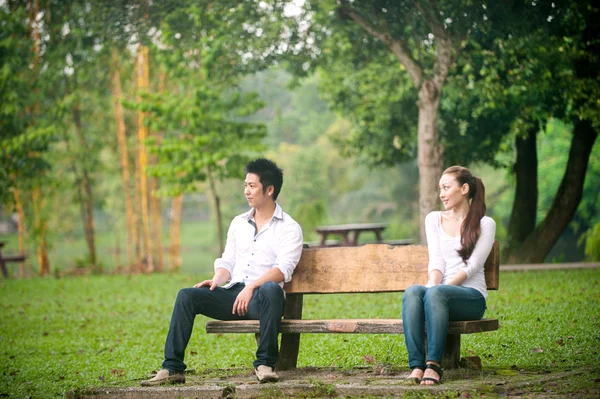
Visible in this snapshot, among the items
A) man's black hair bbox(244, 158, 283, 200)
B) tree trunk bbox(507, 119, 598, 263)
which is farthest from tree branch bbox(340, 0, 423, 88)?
man's black hair bbox(244, 158, 283, 200)

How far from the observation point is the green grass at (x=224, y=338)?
7145 mm

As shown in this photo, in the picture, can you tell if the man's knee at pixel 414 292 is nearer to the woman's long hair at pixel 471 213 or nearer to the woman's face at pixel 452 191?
the woman's long hair at pixel 471 213

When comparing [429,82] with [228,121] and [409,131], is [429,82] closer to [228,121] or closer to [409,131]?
[409,131]

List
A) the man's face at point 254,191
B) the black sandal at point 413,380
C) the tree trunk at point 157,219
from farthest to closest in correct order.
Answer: the tree trunk at point 157,219, the man's face at point 254,191, the black sandal at point 413,380

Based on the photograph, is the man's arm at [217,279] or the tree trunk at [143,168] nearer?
the man's arm at [217,279]

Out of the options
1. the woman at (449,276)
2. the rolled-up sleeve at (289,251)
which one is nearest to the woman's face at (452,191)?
the woman at (449,276)

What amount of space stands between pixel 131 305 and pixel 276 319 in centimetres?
862

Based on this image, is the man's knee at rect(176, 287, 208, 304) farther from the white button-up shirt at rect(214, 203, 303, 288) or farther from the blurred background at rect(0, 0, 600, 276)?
the blurred background at rect(0, 0, 600, 276)

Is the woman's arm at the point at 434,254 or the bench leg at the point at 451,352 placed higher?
the woman's arm at the point at 434,254

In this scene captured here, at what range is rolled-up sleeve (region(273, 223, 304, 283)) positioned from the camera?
5841mm

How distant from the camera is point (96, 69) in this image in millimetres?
23531

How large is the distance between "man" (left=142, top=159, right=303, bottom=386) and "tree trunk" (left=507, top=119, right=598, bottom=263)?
11.2 metres

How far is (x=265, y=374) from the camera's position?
215 inches

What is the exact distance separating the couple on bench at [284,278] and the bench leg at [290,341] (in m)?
0.28
